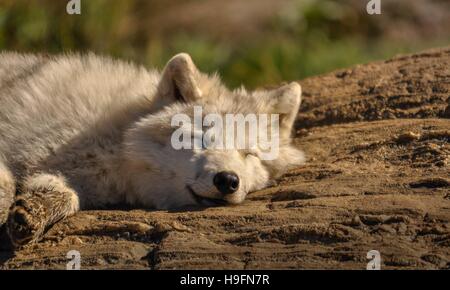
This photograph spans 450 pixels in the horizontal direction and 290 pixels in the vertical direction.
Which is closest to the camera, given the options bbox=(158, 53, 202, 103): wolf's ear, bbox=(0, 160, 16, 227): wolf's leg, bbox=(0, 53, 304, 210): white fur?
bbox=(0, 160, 16, 227): wolf's leg

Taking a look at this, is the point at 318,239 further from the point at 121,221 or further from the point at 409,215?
the point at 121,221

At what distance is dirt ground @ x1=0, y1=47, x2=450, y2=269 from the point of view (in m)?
4.56

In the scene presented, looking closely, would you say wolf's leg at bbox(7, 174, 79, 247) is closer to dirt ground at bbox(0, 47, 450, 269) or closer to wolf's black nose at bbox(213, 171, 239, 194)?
dirt ground at bbox(0, 47, 450, 269)

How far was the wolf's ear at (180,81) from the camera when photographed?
5.87 meters

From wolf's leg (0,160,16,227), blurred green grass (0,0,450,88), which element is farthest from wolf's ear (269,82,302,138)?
blurred green grass (0,0,450,88)

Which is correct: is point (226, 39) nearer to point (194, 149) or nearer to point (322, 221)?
point (194, 149)

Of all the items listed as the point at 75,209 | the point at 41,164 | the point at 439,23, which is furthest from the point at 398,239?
the point at 439,23

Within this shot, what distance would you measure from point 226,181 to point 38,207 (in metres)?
1.23

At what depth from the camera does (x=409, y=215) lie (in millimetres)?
4883

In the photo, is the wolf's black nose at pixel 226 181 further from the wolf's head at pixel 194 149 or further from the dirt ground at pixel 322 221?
the dirt ground at pixel 322 221

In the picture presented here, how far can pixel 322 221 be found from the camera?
4.94 m

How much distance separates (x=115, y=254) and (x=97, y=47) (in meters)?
6.93

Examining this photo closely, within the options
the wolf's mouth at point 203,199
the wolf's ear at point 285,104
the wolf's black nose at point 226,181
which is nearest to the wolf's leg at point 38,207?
the wolf's mouth at point 203,199

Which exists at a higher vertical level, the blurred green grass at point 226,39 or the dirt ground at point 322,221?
the blurred green grass at point 226,39
